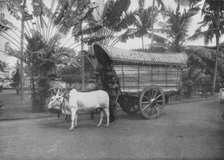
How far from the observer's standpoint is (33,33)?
930 cm

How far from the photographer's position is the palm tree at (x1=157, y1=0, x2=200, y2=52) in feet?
61.5

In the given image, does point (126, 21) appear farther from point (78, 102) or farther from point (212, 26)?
point (212, 26)

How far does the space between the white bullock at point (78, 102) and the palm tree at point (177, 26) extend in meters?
13.6

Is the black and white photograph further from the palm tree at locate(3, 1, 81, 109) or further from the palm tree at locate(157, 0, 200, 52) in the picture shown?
the palm tree at locate(157, 0, 200, 52)

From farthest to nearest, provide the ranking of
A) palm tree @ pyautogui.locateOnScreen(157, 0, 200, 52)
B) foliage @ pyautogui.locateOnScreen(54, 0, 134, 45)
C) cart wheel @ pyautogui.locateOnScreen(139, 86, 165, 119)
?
palm tree @ pyautogui.locateOnScreen(157, 0, 200, 52) → foliage @ pyautogui.locateOnScreen(54, 0, 134, 45) → cart wheel @ pyautogui.locateOnScreen(139, 86, 165, 119)

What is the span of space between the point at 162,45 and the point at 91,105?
13727 mm

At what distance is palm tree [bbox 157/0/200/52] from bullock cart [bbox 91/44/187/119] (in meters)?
10.9

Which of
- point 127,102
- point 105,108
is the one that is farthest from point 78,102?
point 127,102

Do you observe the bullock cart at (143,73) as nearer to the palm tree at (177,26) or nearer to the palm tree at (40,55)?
the palm tree at (40,55)

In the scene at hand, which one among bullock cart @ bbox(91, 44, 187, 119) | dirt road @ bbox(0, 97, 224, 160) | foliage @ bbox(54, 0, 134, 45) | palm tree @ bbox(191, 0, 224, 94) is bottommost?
dirt road @ bbox(0, 97, 224, 160)

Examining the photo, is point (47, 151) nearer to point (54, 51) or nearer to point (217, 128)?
point (217, 128)

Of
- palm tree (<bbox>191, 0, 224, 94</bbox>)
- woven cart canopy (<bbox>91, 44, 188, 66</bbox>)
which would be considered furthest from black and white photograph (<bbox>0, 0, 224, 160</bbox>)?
palm tree (<bbox>191, 0, 224, 94</bbox>)

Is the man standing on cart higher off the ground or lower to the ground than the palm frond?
lower

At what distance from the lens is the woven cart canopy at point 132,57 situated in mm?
7137
